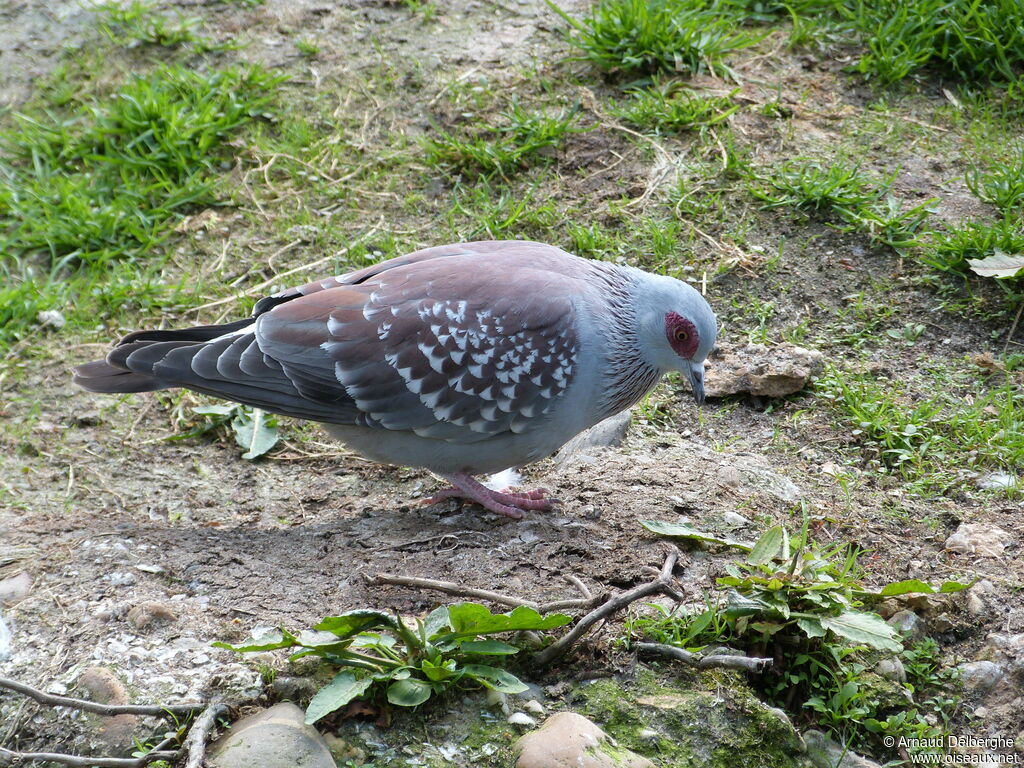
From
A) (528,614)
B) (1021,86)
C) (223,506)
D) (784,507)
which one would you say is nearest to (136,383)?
(223,506)

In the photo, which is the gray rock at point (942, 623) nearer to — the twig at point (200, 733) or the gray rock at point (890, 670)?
the gray rock at point (890, 670)

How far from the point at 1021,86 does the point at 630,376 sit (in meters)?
3.44

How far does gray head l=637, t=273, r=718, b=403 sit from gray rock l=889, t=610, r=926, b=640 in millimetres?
1311

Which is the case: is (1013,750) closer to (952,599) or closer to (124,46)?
(952,599)

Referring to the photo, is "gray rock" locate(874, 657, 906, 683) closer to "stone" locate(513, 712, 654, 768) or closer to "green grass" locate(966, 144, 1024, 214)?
"stone" locate(513, 712, 654, 768)

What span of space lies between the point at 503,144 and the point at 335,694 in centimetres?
394

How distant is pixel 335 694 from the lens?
2902 millimetres

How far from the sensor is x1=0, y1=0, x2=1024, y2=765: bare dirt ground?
136 inches

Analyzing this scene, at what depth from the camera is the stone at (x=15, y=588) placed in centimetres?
357

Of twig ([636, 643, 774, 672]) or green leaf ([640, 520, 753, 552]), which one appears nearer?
twig ([636, 643, 774, 672])

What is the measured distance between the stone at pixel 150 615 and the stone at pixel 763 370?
2.65m

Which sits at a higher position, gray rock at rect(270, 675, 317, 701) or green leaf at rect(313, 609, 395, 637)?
green leaf at rect(313, 609, 395, 637)

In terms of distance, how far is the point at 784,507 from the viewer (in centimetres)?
409

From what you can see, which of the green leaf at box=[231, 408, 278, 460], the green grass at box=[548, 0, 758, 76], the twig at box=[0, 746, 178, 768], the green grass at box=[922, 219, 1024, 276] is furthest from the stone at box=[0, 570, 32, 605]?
the green grass at box=[548, 0, 758, 76]
